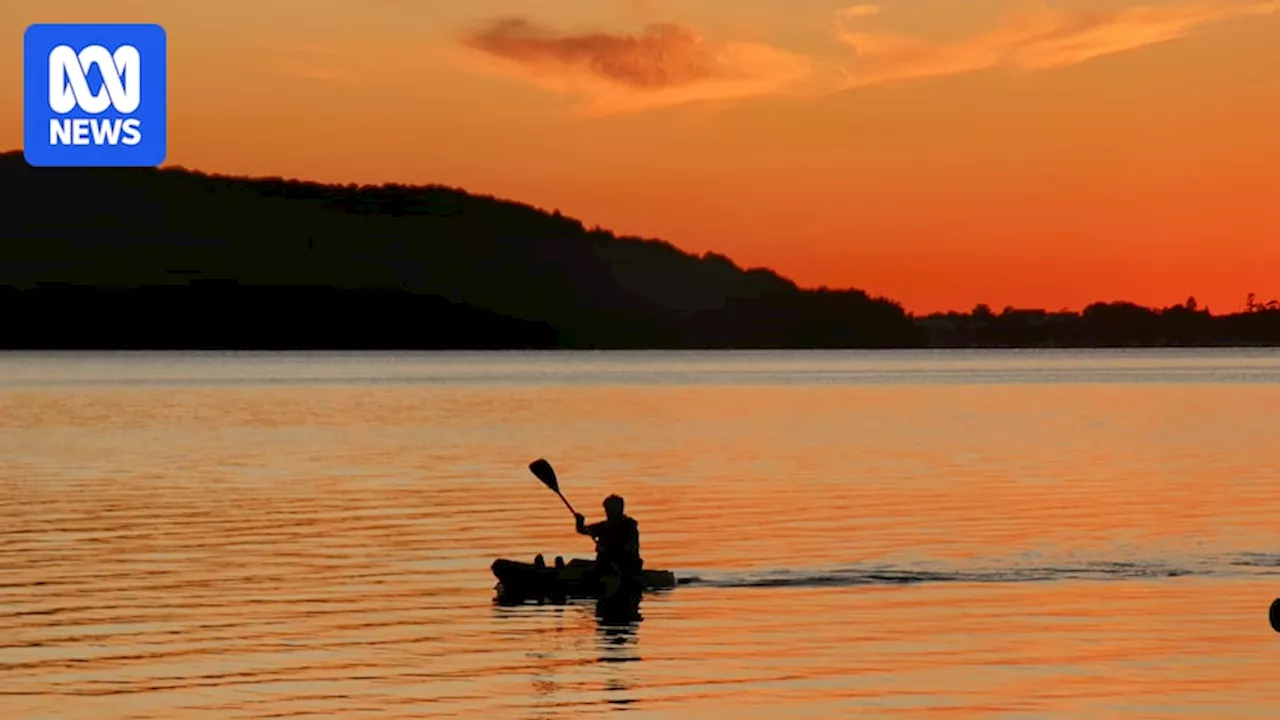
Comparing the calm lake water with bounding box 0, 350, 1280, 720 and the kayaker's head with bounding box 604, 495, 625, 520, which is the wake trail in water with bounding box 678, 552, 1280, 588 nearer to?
the calm lake water with bounding box 0, 350, 1280, 720

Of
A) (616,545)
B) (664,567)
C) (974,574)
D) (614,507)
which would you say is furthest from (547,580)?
(974,574)

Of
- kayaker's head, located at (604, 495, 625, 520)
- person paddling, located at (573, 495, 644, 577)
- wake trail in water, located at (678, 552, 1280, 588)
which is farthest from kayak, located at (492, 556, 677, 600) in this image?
wake trail in water, located at (678, 552, 1280, 588)

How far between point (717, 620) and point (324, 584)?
7.85m

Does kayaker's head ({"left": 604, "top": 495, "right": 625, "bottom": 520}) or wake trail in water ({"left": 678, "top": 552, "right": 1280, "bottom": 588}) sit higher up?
kayaker's head ({"left": 604, "top": 495, "right": 625, "bottom": 520})

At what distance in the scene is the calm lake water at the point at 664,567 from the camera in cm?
2552

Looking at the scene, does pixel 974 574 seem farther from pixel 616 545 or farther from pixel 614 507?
pixel 614 507

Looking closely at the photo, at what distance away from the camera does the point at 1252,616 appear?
3209 centimetres

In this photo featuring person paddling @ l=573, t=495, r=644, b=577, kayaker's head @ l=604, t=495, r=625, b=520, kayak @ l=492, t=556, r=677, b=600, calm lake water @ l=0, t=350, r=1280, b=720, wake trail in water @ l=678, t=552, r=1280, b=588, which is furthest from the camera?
wake trail in water @ l=678, t=552, r=1280, b=588

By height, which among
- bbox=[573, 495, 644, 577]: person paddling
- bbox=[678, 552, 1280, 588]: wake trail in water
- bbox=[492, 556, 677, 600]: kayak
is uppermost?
bbox=[573, 495, 644, 577]: person paddling

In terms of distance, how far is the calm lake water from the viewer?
83.7 feet

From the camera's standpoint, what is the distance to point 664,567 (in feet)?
131

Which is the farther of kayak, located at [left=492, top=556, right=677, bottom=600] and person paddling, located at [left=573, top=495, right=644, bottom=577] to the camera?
kayak, located at [left=492, top=556, right=677, bottom=600]

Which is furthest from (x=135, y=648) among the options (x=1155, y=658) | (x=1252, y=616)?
(x=1252, y=616)

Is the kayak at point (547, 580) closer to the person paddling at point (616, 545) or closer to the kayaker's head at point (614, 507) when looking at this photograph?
the person paddling at point (616, 545)
